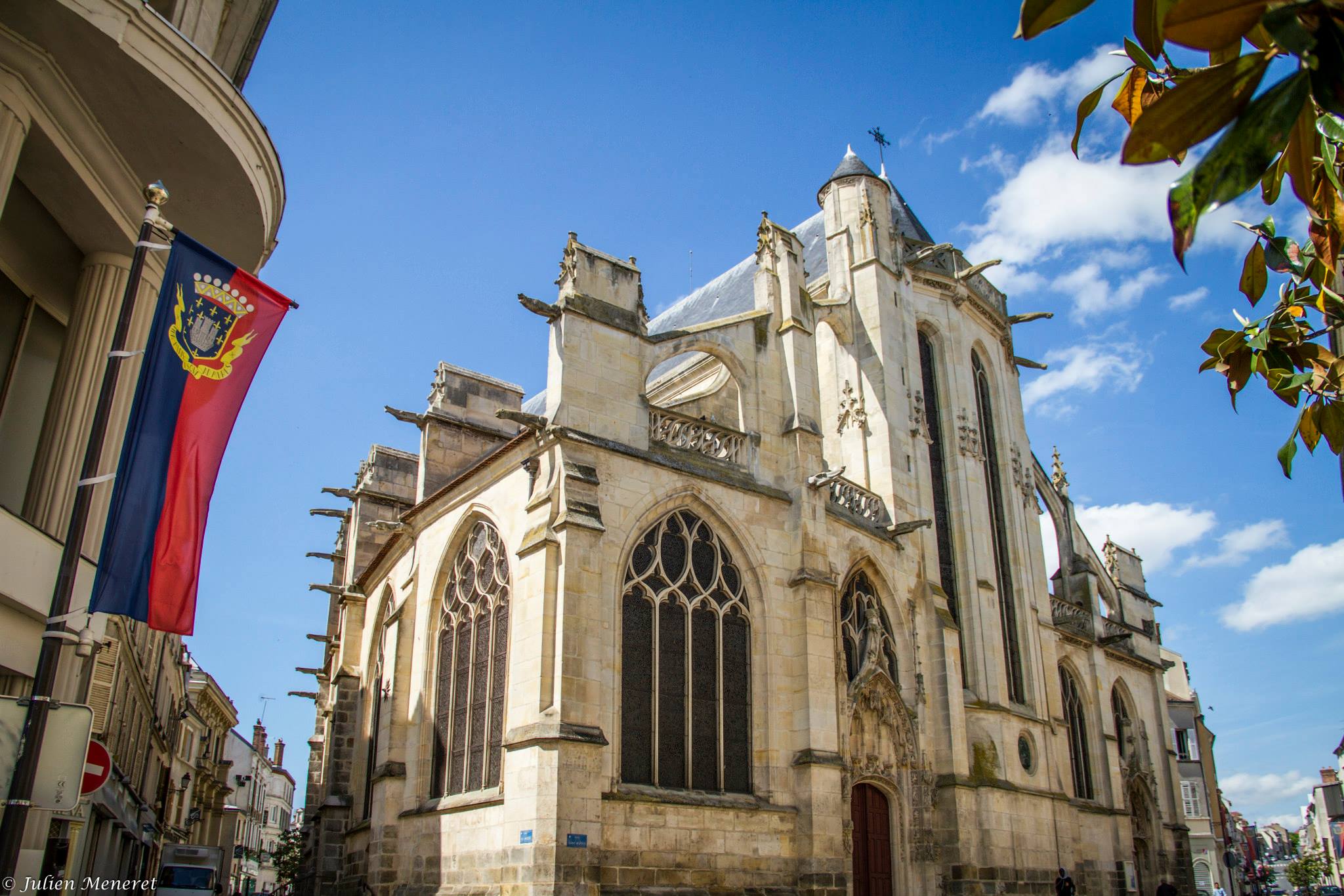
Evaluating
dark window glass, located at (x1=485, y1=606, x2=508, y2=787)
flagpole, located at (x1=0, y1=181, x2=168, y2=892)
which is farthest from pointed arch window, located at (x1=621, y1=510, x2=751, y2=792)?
flagpole, located at (x1=0, y1=181, x2=168, y2=892)

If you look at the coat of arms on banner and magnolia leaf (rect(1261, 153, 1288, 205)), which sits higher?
the coat of arms on banner

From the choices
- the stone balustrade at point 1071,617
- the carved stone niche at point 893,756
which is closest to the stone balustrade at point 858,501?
the carved stone niche at point 893,756

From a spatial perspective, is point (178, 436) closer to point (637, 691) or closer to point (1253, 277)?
point (1253, 277)

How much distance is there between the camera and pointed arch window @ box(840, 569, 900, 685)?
16.4 m

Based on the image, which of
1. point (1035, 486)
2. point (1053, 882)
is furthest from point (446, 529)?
point (1035, 486)

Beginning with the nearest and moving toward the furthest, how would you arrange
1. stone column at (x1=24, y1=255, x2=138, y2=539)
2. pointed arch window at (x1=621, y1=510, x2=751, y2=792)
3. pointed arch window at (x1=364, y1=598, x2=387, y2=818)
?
stone column at (x1=24, y1=255, x2=138, y2=539), pointed arch window at (x1=621, y1=510, x2=751, y2=792), pointed arch window at (x1=364, y1=598, x2=387, y2=818)

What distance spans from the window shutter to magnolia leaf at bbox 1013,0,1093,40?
51.4 feet

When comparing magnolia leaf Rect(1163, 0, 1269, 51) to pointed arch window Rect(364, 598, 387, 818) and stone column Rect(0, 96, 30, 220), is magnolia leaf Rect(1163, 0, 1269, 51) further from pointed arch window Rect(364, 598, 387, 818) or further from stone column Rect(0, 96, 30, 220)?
pointed arch window Rect(364, 598, 387, 818)

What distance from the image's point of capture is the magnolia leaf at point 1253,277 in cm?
271

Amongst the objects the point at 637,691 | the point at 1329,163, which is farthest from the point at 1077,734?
the point at 1329,163

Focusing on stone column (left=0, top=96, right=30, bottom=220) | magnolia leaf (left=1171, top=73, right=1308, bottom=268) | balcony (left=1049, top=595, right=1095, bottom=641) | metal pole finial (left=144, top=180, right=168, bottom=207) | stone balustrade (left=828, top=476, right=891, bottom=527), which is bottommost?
magnolia leaf (left=1171, top=73, right=1308, bottom=268)

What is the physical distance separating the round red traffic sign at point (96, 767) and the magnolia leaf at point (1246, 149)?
20.0 ft

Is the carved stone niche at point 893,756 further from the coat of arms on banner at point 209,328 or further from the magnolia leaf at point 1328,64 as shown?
the magnolia leaf at point 1328,64

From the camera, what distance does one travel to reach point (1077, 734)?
2352 centimetres
